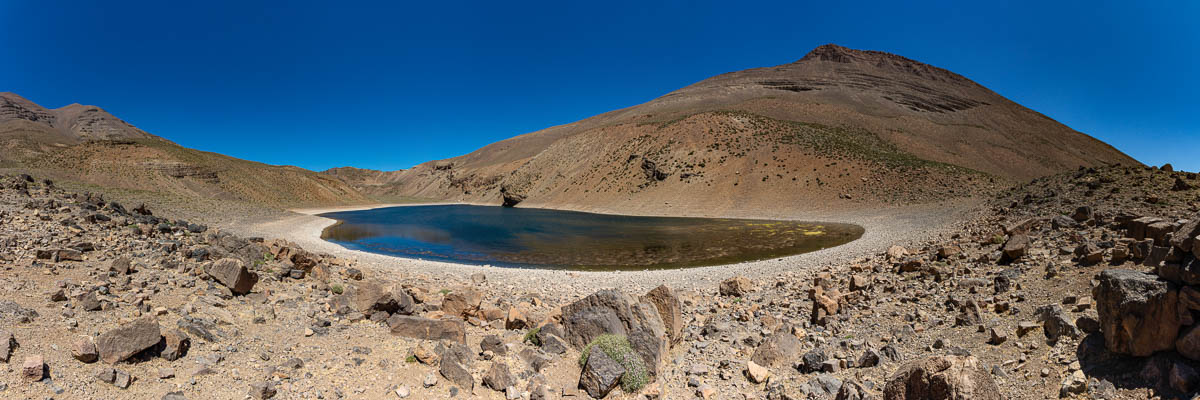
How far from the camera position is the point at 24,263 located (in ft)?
21.0

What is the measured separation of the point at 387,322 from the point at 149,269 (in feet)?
13.8

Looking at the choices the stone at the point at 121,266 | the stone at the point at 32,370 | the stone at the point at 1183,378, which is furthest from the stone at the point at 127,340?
the stone at the point at 1183,378

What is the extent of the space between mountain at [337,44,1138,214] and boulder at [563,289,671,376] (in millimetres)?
42225

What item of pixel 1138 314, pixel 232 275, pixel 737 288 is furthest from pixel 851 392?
pixel 232 275

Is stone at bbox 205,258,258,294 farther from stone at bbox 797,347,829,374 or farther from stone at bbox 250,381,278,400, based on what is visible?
stone at bbox 797,347,829,374

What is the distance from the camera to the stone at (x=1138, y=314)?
156 inches

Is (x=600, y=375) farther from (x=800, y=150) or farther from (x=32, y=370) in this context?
(x=800, y=150)

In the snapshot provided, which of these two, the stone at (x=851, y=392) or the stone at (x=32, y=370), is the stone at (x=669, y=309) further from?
the stone at (x=32, y=370)

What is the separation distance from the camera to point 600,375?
550cm

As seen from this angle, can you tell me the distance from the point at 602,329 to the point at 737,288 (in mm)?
5382

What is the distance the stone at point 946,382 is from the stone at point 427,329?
550cm

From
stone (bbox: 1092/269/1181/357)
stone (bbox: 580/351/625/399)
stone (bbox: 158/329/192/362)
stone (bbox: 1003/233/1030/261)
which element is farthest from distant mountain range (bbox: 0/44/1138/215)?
stone (bbox: 158/329/192/362)

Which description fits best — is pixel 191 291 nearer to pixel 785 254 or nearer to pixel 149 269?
pixel 149 269

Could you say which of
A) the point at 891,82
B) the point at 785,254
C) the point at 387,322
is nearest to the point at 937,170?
→ the point at 785,254
